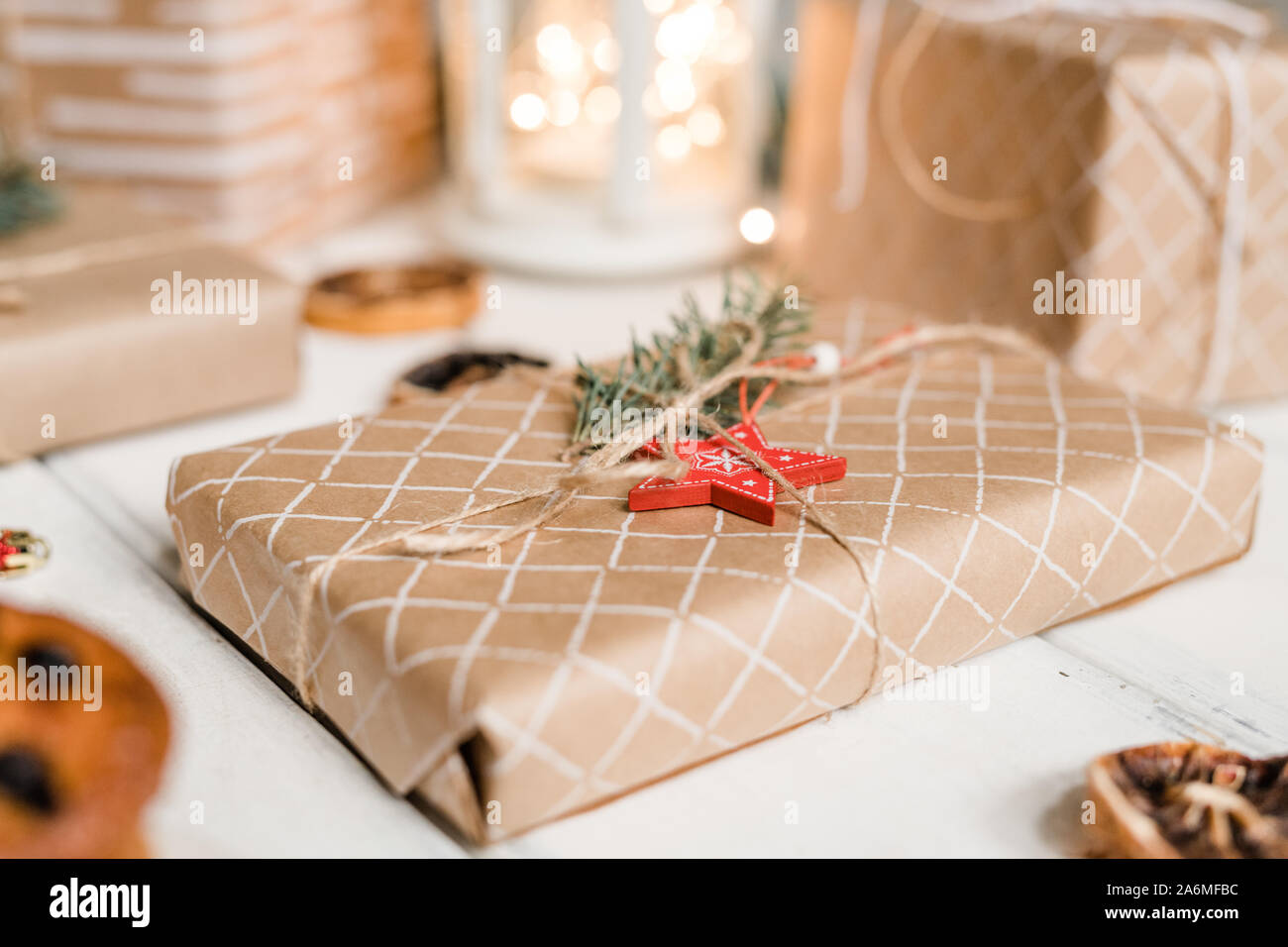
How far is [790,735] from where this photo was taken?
1.83 feet

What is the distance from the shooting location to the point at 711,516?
59 centimetres

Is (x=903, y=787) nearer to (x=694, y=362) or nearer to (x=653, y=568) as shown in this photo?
(x=653, y=568)

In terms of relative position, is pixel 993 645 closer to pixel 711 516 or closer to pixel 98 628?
pixel 711 516

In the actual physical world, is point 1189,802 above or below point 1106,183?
below

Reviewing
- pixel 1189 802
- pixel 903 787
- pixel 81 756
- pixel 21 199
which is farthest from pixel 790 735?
pixel 21 199

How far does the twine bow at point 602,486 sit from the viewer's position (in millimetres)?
540

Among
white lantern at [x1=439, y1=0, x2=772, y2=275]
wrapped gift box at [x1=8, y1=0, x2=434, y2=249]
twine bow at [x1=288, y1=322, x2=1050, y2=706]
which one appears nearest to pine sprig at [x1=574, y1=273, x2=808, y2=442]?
twine bow at [x1=288, y1=322, x2=1050, y2=706]

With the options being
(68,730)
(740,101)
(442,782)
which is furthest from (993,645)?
(740,101)

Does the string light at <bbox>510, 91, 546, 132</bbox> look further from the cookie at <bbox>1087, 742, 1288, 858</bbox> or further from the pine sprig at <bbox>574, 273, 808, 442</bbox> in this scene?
the cookie at <bbox>1087, 742, 1288, 858</bbox>

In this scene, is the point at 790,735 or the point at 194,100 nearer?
the point at 790,735

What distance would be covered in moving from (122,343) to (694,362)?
1.16ft

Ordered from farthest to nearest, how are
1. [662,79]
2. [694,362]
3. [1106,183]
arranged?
1. [662,79]
2. [1106,183]
3. [694,362]

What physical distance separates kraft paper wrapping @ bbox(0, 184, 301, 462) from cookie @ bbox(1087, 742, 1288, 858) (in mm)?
586
